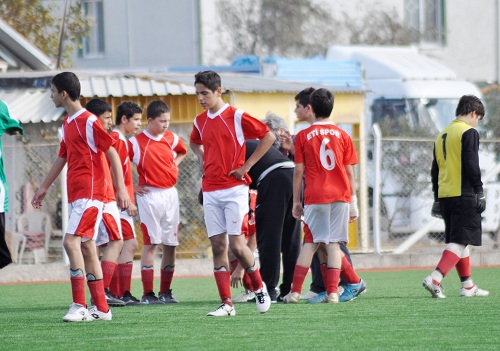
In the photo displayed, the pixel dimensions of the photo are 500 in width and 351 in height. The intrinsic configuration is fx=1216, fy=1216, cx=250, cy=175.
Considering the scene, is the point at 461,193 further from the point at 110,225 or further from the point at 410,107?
the point at 410,107

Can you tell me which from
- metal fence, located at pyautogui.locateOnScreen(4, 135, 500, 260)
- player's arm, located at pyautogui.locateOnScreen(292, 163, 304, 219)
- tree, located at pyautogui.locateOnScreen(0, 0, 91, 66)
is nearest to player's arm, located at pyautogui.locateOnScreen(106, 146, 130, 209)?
player's arm, located at pyautogui.locateOnScreen(292, 163, 304, 219)

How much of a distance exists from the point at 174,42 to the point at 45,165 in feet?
46.4

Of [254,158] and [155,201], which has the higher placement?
[254,158]

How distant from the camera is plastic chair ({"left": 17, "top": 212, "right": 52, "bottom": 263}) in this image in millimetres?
17328

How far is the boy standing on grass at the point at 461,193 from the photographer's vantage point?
37.3ft

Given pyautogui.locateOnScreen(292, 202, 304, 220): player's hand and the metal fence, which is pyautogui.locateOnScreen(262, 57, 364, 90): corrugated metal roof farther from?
pyautogui.locateOnScreen(292, 202, 304, 220): player's hand

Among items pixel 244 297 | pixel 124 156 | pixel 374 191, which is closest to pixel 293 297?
pixel 244 297

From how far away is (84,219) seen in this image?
31.2ft

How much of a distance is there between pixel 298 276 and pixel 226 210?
156cm

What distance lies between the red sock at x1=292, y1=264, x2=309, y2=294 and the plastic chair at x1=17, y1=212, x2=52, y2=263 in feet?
22.9

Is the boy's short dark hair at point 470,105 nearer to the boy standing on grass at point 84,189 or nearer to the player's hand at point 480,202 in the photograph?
the player's hand at point 480,202

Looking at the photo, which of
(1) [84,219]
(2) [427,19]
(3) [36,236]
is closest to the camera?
(1) [84,219]

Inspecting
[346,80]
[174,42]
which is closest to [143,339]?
[346,80]

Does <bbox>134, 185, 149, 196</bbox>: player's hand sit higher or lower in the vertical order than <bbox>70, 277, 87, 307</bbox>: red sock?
higher
